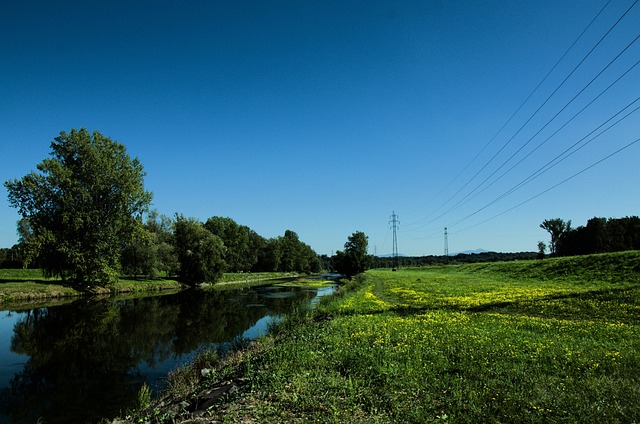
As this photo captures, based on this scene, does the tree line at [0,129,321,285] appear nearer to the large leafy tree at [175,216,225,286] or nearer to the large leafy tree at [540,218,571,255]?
the large leafy tree at [175,216,225,286]

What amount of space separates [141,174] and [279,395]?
173ft

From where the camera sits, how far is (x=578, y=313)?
1944cm

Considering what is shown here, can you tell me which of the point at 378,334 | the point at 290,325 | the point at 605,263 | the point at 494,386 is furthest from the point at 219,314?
the point at 605,263

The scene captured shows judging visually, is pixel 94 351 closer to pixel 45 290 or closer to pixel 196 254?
pixel 45 290

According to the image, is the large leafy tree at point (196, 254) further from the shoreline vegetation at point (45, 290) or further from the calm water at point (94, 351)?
the calm water at point (94, 351)

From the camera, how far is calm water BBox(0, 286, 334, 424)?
12.6m

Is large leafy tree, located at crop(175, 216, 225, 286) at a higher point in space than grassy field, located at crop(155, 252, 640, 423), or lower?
higher

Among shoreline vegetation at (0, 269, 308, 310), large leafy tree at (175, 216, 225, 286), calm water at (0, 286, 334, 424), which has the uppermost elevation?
large leafy tree at (175, 216, 225, 286)

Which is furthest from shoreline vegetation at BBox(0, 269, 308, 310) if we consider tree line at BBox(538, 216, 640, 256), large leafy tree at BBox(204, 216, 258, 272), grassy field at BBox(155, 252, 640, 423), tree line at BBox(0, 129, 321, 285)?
tree line at BBox(538, 216, 640, 256)

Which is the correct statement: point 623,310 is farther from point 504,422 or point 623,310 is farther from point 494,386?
point 504,422

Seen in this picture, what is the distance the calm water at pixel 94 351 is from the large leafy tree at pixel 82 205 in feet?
36.3

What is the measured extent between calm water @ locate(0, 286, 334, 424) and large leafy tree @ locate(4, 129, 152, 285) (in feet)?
36.3

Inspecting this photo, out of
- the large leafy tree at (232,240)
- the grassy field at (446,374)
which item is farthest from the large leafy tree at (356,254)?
the grassy field at (446,374)

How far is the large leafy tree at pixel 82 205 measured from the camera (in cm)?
4488
